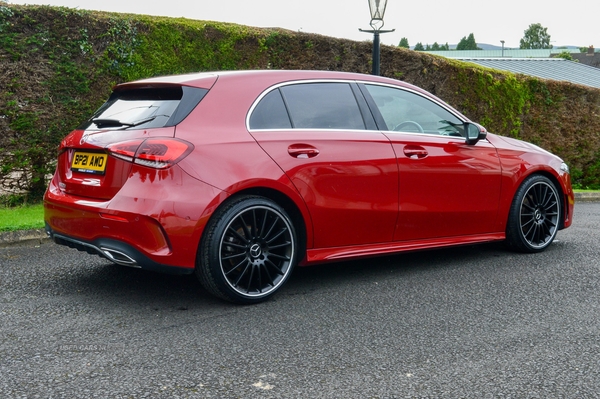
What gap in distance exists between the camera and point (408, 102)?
598 centimetres

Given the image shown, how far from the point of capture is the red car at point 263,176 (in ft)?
14.8

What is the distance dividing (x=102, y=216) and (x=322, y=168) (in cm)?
157

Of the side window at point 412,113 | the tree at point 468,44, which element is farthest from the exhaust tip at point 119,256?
the tree at point 468,44

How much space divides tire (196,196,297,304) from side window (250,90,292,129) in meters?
0.54

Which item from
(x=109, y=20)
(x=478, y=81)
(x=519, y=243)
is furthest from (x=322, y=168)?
(x=478, y=81)

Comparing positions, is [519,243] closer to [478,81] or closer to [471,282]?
[471,282]

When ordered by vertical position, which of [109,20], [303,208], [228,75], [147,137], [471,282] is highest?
[109,20]

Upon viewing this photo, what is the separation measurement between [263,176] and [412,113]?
1.77m

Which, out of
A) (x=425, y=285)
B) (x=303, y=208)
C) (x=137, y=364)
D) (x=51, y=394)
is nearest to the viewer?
(x=51, y=394)

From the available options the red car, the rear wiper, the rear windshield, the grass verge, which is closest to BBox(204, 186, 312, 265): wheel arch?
the red car

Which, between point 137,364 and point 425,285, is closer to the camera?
point 137,364

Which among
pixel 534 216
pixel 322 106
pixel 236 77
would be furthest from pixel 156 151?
pixel 534 216

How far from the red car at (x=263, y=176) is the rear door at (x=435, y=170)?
0.5 inches

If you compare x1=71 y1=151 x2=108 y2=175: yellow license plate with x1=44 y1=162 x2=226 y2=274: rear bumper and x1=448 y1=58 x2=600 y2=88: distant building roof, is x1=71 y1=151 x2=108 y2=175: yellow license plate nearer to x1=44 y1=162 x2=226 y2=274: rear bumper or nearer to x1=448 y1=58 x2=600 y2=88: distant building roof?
x1=44 y1=162 x2=226 y2=274: rear bumper
